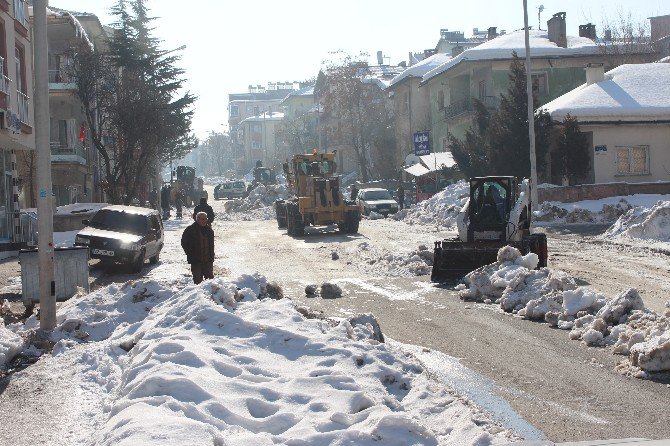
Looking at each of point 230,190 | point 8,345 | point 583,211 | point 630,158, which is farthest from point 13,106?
point 230,190

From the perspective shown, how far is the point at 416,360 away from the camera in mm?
9844

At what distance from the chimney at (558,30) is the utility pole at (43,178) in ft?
151

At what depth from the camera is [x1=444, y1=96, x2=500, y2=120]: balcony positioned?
5334 cm

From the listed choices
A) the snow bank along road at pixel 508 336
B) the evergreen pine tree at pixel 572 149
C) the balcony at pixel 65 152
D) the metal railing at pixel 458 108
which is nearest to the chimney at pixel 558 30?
the metal railing at pixel 458 108

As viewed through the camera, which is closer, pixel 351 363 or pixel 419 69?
pixel 351 363

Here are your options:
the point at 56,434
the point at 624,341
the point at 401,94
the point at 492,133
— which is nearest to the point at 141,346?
the point at 56,434

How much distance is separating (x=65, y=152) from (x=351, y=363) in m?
39.9

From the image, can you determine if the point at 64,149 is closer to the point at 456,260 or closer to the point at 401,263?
the point at 401,263

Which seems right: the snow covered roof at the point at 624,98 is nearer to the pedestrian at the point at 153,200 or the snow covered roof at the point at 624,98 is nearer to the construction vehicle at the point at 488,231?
the construction vehicle at the point at 488,231

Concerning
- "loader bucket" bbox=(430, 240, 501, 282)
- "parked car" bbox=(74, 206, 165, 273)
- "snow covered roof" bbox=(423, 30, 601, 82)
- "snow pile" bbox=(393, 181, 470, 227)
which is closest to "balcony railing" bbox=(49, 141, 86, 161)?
"snow pile" bbox=(393, 181, 470, 227)

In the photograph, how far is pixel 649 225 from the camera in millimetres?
25172

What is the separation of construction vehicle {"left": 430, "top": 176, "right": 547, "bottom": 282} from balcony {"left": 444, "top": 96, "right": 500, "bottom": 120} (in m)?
33.7

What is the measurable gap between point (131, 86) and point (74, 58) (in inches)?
162

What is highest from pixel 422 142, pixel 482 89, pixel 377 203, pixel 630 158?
pixel 482 89
